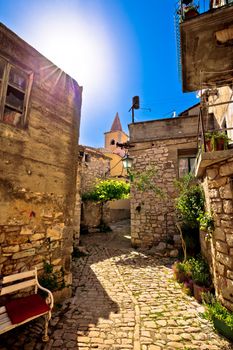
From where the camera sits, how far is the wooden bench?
2607 millimetres

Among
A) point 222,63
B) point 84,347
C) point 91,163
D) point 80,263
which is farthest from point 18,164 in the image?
point 91,163

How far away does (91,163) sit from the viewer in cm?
1492

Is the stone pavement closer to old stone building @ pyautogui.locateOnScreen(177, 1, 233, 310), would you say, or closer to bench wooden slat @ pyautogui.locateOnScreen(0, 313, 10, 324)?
bench wooden slat @ pyautogui.locateOnScreen(0, 313, 10, 324)

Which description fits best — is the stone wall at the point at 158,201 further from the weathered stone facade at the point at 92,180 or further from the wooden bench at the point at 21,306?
the wooden bench at the point at 21,306

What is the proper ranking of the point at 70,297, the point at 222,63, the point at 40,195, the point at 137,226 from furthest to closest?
1. the point at 137,226
2. the point at 222,63
3. the point at 70,297
4. the point at 40,195

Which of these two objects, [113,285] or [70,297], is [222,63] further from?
[70,297]

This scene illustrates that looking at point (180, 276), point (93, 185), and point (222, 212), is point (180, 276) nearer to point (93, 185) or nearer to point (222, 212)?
point (222, 212)

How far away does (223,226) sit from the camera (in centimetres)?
342

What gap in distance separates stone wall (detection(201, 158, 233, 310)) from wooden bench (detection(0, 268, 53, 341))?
3.24m

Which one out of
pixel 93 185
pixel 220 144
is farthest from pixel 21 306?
pixel 93 185

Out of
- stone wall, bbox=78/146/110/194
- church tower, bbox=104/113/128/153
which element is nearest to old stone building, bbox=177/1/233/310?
stone wall, bbox=78/146/110/194

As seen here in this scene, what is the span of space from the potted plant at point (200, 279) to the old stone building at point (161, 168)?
10.9ft

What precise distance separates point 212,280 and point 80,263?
4566 millimetres

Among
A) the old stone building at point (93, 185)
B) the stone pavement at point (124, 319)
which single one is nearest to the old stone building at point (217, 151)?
the stone pavement at point (124, 319)
